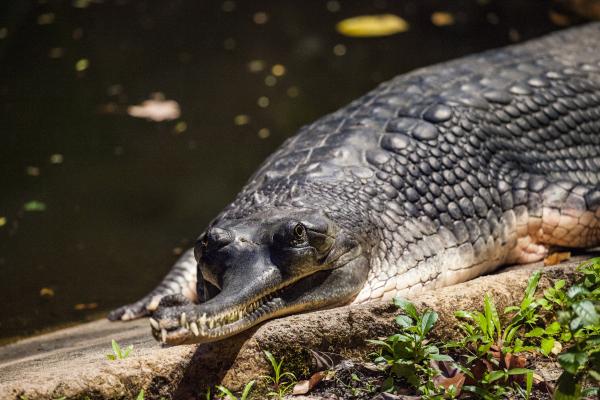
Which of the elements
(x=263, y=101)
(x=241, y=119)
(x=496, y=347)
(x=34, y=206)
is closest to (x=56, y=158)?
(x=34, y=206)

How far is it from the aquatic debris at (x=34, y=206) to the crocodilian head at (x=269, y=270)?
299 cm

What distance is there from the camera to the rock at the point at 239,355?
9.43 feet

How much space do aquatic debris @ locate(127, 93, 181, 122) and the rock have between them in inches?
188

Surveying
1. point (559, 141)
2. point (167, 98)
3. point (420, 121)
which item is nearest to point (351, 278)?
point (420, 121)

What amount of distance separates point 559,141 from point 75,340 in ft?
10.5

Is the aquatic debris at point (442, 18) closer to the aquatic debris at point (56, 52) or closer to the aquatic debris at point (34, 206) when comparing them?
the aquatic debris at point (56, 52)

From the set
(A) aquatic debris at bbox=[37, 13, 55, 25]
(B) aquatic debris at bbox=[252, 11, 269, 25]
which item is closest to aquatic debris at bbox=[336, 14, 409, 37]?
(B) aquatic debris at bbox=[252, 11, 269, 25]

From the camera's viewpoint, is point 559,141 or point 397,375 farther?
point 559,141

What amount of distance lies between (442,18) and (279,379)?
766 cm

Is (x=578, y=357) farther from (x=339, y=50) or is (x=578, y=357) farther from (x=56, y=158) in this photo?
(x=339, y=50)

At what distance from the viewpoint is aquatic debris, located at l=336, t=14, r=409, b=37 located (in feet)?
31.4

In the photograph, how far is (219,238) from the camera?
3.44 m

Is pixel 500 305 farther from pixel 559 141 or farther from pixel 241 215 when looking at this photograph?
pixel 559 141

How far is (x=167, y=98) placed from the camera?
8.30 metres
